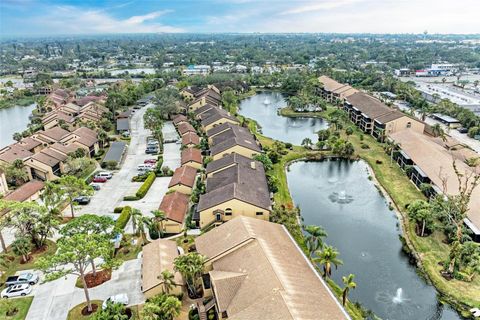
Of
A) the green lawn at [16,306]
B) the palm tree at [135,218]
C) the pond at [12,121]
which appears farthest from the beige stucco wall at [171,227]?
the pond at [12,121]

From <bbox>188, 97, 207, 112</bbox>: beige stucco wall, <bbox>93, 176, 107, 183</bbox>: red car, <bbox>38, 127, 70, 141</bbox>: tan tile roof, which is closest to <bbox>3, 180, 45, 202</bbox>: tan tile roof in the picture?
<bbox>93, 176, 107, 183</bbox>: red car

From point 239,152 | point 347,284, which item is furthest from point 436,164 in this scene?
point 347,284

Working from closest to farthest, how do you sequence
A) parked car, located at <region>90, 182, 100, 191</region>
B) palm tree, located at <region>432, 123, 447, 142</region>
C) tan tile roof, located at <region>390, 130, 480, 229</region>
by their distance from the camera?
tan tile roof, located at <region>390, 130, 480, 229</region>
parked car, located at <region>90, 182, 100, 191</region>
palm tree, located at <region>432, 123, 447, 142</region>

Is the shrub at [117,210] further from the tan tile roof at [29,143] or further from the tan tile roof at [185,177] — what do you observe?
the tan tile roof at [29,143]

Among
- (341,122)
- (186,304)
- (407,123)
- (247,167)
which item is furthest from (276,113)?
(186,304)

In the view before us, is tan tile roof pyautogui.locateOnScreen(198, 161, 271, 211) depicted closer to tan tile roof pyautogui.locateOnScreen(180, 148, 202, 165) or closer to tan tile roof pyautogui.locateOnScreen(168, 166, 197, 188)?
tan tile roof pyautogui.locateOnScreen(168, 166, 197, 188)

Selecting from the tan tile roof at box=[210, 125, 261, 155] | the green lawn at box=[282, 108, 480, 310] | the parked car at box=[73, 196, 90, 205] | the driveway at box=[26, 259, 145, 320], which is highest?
the tan tile roof at box=[210, 125, 261, 155]

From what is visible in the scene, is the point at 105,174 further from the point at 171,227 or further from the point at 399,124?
the point at 399,124
